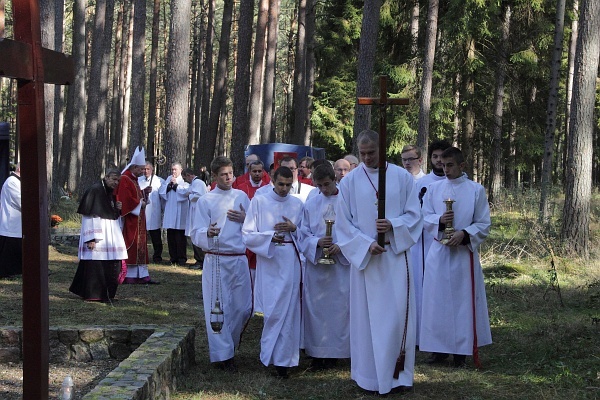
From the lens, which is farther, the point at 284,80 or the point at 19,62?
the point at 284,80

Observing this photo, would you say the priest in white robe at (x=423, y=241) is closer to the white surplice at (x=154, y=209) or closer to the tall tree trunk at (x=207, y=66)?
the white surplice at (x=154, y=209)

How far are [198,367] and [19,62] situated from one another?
4635 mm

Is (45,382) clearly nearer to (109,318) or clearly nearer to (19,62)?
(19,62)

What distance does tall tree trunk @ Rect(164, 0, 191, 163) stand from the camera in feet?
60.4

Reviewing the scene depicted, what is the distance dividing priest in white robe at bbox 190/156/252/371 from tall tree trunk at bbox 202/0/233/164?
2178 cm

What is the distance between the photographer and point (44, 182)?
4.49 meters

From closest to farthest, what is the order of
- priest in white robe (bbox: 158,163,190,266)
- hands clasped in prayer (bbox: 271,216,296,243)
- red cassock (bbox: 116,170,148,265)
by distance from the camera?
hands clasped in prayer (bbox: 271,216,296,243) < red cassock (bbox: 116,170,148,265) < priest in white robe (bbox: 158,163,190,266)

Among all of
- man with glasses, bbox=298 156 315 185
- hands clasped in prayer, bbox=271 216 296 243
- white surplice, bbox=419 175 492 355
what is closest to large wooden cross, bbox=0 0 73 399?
hands clasped in prayer, bbox=271 216 296 243

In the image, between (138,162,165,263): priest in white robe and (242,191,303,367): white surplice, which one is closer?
(242,191,303,367): white surplice

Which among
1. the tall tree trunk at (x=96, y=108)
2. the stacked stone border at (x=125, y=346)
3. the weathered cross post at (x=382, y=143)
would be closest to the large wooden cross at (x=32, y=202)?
the stacked stone border at (x=125, y=346)

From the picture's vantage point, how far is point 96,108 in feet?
92.5

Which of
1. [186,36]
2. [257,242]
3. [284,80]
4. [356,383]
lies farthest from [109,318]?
[284,80]

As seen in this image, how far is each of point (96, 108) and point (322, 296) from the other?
69.8 ft

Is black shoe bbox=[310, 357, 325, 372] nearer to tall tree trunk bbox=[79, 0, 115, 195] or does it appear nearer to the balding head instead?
the balding head
